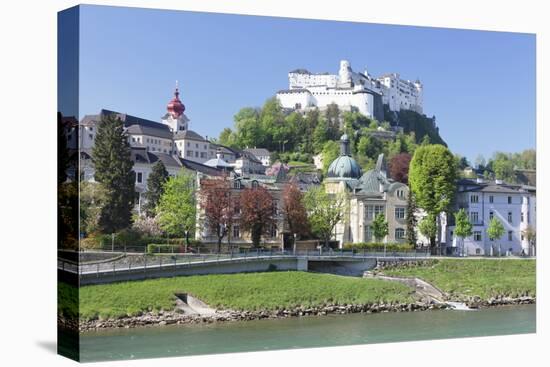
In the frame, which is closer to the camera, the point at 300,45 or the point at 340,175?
the point at 300,45

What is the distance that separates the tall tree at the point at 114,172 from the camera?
820 inches

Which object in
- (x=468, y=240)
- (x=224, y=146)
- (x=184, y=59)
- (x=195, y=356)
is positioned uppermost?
(x=184, y=59)

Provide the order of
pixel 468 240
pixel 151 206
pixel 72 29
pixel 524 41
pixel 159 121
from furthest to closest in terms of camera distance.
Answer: pixel 468 240, pixel 524 41, pixel 151 206, pixel 159 121, pixel 72 29

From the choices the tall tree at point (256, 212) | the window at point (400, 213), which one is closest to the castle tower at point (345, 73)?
the tall tree at point (256, 212)

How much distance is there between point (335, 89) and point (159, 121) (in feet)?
17.5

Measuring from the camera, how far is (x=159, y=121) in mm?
21344

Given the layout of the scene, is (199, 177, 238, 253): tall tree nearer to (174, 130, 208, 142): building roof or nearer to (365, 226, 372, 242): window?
(174, 130, 208, 142): building roof

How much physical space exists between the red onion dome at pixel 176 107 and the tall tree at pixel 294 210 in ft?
14.1

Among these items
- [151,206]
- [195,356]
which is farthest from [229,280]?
[195,356]

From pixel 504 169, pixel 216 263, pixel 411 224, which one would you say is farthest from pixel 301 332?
pixel 504 169

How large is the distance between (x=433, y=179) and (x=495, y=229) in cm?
223

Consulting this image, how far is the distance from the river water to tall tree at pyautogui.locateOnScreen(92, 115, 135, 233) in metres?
2.49

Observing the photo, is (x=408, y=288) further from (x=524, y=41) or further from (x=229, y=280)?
(x=524, y=41)

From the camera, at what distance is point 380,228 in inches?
1036
